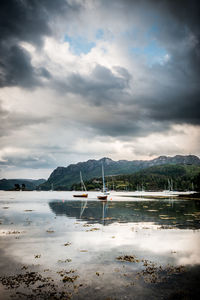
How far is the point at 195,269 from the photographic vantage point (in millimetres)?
19859

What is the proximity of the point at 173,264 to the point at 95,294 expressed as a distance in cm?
966

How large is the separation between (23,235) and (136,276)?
21961 mm

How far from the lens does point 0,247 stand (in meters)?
27.2

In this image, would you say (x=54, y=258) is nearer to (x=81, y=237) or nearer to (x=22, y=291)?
(x=22, y=291)

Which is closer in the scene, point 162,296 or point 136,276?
point 162,296

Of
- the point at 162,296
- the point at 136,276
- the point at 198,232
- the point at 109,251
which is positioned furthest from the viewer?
the point at 198,232

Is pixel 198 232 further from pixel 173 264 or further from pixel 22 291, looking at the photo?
pixel 22 291

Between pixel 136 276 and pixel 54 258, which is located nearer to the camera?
pixel 136 276

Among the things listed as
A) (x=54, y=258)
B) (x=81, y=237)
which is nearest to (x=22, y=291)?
(x=54, y=258)

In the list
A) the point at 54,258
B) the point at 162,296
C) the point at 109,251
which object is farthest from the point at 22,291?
the point at 109,251

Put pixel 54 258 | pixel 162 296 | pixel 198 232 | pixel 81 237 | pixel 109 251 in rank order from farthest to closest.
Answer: pixel 198 232 < pixel 81 237 < pixel 109 251 < pixel 54 258 < pixel 162 296

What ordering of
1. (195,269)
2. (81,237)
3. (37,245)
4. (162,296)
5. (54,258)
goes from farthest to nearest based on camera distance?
Answer: 1. (81,237)
2. (37,245)
3. (54,258)
4. (195,269)
5. (162,296)

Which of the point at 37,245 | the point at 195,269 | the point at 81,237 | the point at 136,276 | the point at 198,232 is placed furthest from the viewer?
the point at 198,232

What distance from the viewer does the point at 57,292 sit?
1505cm
